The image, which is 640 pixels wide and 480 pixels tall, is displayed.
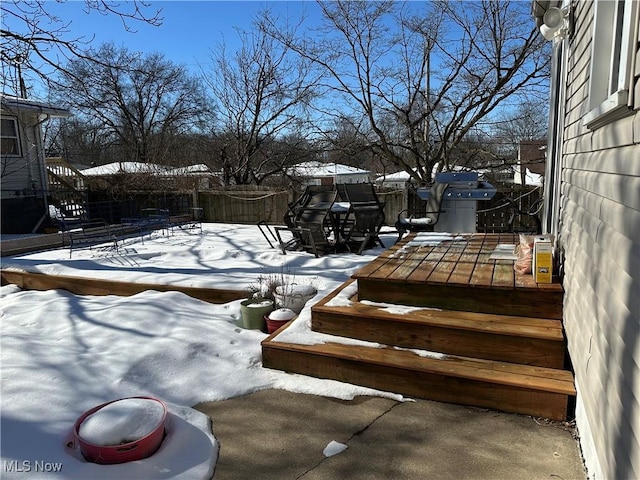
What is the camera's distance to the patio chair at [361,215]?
21.8 feet

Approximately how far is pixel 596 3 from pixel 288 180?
14695 millimetres

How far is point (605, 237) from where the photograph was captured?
1710 mm

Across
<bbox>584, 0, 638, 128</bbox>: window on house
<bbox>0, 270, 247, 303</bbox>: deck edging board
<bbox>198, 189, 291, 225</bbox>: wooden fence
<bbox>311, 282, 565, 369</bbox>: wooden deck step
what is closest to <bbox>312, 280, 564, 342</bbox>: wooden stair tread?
<bbox>311, 282, 565, 369</bbox>: wooden deck step

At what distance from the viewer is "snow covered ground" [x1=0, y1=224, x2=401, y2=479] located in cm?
200

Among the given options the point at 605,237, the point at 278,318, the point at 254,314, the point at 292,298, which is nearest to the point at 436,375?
the point at 605,237

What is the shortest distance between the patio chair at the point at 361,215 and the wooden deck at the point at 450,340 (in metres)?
3.12

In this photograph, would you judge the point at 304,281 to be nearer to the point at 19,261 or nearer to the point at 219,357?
the point at 219,357

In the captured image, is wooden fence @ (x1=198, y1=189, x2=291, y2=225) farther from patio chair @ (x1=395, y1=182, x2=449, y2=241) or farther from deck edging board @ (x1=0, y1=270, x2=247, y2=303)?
deck edging board @ (x1=0, y1=270, x2=247, y2=303)

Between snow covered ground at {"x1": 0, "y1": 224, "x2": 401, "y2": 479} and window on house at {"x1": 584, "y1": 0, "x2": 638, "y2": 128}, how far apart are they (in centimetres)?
193

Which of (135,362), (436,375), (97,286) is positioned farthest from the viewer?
(97,286)

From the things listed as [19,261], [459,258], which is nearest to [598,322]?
[459,258]

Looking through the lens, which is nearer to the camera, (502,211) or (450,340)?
(450,340)

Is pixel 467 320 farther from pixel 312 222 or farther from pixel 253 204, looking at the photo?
pixel 253 204

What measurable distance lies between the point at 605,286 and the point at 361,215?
503 centimetres
